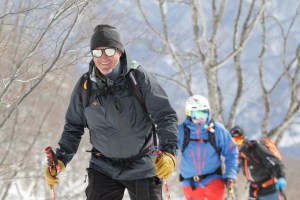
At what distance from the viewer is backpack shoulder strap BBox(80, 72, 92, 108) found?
363 cm

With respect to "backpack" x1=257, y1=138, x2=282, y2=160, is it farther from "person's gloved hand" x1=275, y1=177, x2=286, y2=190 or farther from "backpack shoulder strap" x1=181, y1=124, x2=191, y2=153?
"backpack shoulder strap" x1=181, y1=124, x2=191, y2=153

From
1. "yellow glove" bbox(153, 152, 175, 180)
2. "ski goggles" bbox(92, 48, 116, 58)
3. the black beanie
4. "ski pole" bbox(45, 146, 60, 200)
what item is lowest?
"yellow glove" bbox(153, 152, 175, 180)

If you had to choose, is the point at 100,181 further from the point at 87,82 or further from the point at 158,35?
the point at 158,35

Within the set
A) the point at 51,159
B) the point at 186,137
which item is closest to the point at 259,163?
the point at 186,137

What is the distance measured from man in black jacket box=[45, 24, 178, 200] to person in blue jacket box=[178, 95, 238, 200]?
116 inches

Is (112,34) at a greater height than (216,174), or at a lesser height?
greater

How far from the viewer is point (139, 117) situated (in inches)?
139

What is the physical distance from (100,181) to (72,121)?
0.59 m

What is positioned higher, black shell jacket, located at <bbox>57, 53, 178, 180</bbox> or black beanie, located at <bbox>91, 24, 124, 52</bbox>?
black beanie, located at <bbox>91, 24, 124, 52</bbox>

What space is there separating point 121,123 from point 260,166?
484 centimetres

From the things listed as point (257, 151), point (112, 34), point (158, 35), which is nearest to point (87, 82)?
point (112, 34)

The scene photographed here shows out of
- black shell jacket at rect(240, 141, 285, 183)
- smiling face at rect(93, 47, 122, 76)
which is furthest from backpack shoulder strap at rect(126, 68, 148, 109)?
black shell jacket at rect(240, 141, 285, 183)

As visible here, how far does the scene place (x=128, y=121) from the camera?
3508 mm

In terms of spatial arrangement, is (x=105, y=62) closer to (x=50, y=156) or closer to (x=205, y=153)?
(x=50, y=156)
